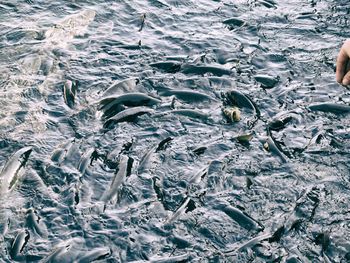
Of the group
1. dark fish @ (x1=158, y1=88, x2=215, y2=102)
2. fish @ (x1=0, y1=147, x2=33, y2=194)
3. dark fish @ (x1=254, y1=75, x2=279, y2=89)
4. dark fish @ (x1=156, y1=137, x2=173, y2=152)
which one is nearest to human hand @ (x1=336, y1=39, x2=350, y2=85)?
dark fish @ (x1=156, y1=137, x2=173, y2=152)

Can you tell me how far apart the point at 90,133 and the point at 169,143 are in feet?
4.09

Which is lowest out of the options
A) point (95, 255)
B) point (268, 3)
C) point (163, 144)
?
point (95, 255)

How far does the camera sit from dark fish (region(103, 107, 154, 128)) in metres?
8.18

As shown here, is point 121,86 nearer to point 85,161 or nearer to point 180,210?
point 85,161

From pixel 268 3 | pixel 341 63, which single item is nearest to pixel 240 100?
pixel 341 63

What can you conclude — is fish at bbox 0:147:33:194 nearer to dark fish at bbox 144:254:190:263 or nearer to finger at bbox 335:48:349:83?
dark fish at bbox 144:254:190:263

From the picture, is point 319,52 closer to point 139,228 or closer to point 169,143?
point 169,143

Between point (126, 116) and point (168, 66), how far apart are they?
1796mm

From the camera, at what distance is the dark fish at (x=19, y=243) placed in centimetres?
613

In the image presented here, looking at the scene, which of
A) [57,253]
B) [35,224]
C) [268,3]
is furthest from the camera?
[268,3]

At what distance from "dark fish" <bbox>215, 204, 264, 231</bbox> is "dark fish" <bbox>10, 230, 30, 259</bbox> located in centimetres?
252

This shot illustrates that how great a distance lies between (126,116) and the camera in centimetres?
823

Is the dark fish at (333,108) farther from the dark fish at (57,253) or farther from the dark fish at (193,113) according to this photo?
the dark fish at (57,253)

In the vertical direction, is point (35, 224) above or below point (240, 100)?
below
